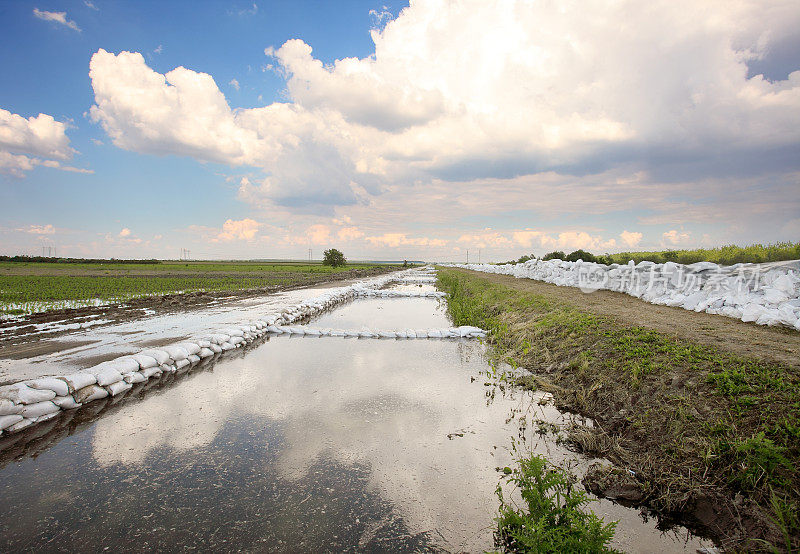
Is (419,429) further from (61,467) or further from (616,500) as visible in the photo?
(61,467)

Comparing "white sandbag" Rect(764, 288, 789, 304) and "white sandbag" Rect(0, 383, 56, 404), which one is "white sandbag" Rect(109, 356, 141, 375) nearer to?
"white sandbag" Rect(0, 383, 56, 404)

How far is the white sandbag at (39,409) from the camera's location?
15.5 feet

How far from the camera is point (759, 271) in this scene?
308 inches

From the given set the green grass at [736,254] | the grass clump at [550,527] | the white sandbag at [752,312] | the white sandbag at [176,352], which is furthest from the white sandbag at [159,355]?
the green grass at [736,254]

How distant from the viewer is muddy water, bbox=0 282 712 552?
9.32ft

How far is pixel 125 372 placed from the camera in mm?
6098

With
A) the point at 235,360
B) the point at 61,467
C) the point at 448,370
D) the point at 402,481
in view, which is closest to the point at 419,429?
the point at 402,481

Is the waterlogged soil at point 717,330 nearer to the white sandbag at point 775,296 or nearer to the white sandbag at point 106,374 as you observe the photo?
the white sandbag at point 775,296

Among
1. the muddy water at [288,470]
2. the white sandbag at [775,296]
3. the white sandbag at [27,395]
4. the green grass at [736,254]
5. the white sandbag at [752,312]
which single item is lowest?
the muddy water at [288,470]

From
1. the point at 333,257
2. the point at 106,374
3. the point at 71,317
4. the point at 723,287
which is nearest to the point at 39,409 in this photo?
the point at 106,374

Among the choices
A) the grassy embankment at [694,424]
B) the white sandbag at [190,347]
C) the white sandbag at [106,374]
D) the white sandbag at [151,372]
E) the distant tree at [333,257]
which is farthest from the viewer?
the distant tree at [333,257]

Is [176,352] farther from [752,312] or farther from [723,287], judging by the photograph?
[723,287]

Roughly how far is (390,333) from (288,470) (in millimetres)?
6943

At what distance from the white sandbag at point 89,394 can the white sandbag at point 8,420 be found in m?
0.65
